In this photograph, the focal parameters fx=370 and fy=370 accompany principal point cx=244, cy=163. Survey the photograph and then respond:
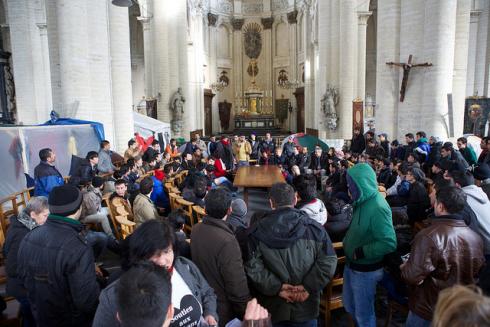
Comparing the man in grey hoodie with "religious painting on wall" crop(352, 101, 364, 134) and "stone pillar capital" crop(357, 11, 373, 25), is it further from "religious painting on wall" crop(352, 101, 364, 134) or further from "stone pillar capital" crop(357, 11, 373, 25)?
"stone pillar capital" crop(357, 11, 373, 25)

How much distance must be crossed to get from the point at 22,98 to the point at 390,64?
14871 mm

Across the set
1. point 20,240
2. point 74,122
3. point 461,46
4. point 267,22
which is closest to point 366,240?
point 20,240

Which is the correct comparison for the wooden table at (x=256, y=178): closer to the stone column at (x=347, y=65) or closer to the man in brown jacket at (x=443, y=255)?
the man in brown jacket at (x=443, y=255)

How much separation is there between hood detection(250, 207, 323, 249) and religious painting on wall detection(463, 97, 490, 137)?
12424mm

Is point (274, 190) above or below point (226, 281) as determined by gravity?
above

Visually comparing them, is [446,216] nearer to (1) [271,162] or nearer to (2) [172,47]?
(1) [271,162]

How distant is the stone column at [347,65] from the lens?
685 inches

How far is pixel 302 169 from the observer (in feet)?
36.0

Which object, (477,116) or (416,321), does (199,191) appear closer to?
(416,321)

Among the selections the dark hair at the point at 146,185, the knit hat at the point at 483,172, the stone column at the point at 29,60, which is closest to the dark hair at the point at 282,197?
the dark hair at the point at 146,185

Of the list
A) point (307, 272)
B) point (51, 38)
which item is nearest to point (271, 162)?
point (51, 38)

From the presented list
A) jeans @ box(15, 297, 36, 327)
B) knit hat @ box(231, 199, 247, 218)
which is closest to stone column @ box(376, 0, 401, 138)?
knit hat @ box(231, 199, 247, 218)

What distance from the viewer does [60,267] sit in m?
2.39

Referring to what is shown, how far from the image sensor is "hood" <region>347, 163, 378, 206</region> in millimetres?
3195
